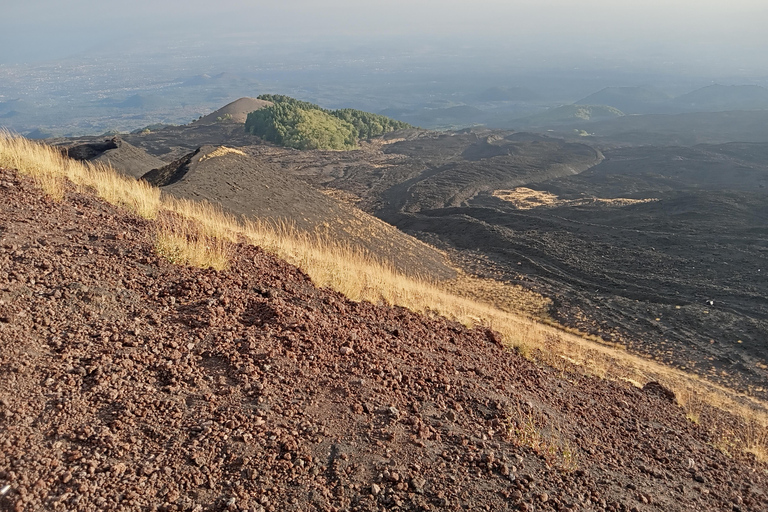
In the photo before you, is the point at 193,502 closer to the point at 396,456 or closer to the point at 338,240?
the point at 396,456

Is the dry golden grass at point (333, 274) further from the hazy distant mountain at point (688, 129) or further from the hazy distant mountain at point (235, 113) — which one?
the hazy distant mountain at point (688, 129)

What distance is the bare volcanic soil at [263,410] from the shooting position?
2.87 metres

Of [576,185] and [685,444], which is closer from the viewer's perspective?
[685,444]

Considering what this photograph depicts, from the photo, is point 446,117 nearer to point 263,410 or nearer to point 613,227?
point 613,227

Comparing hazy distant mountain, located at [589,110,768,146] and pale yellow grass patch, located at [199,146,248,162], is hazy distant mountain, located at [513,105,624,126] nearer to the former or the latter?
hazy distant mountain, located at [589,110,768,146]

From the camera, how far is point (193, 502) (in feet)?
8.91

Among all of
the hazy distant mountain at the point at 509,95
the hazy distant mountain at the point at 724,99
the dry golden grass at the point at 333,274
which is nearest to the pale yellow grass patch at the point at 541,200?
the dry golden grass at the point at 333,274

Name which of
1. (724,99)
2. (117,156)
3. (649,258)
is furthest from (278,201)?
(724,99)

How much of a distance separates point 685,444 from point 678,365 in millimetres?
8243

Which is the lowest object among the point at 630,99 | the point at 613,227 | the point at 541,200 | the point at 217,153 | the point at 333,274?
the point at 541,200

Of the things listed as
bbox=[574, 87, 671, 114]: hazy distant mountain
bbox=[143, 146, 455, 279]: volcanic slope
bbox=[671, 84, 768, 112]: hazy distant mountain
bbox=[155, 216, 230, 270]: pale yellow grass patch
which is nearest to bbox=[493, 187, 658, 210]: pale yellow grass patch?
bbox=[143, 146, 455, 279]: volcanic slope

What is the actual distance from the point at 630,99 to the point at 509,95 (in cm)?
5301

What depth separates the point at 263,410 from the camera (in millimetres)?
3520

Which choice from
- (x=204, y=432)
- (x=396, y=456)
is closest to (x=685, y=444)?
(x=396, y=456)
